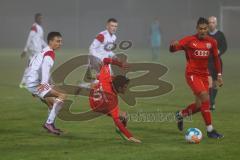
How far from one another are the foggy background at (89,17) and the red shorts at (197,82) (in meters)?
39.8

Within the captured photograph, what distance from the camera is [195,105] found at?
12.4 m

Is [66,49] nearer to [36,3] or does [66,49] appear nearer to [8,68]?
[36,3]

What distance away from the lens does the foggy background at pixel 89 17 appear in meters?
52.2

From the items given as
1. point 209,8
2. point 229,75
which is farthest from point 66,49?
point 229,75

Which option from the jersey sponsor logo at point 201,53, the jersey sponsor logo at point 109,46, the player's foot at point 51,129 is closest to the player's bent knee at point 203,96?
the jersey sponsor logo at point 201,53

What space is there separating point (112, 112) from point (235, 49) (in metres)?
40.2

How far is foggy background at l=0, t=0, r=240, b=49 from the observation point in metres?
52.2

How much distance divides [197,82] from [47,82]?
2.71 metres

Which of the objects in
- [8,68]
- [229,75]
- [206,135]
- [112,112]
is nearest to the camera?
[112,112]

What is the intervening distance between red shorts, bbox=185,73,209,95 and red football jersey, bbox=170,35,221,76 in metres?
0.08

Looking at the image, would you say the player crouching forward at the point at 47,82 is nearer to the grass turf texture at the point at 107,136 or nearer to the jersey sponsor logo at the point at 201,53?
the grass turf texture at the point at 107,136

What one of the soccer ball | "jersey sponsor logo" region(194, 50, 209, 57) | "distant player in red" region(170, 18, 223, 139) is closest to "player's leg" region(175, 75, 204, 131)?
"distant player in red" region(170, 18, 223, 139)

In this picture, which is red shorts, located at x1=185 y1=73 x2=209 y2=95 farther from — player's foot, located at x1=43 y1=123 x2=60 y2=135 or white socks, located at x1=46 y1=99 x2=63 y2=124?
player's foot, located at x1=43 y1=123 x2=60 y2=135

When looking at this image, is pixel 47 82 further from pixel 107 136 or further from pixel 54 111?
pixel 107 136
